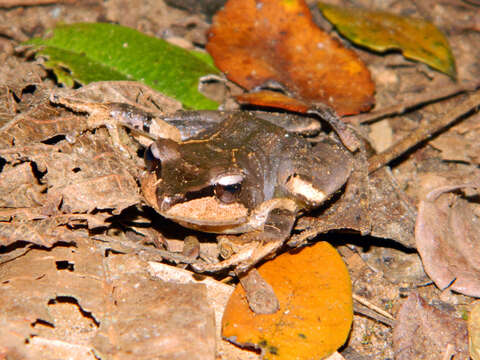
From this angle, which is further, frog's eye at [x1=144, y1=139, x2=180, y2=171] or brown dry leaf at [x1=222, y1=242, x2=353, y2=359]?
frog's eye at [x1=144, y1=139, x2=180, y2=171]

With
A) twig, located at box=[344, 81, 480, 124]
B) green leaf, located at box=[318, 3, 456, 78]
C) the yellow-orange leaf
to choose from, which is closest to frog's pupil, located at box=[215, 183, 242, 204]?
the yellow-orange leaf

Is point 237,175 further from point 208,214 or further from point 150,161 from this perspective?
point 150,161

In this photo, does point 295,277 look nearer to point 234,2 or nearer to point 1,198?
point 1,198

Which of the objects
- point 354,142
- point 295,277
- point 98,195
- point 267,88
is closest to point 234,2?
point 267,88

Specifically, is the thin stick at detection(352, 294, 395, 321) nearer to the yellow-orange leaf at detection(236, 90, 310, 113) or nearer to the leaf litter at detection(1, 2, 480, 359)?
the leaf litter at detection(1, 2, 480, 359)

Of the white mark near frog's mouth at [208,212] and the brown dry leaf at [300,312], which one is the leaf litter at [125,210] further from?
the white mark near frog's mouth at [208,212]

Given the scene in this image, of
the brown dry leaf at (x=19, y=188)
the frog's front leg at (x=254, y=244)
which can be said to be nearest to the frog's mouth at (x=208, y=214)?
the frog's front leg at (x=254, y=244)

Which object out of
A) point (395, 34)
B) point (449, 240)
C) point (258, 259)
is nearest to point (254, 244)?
point (258, 259)
